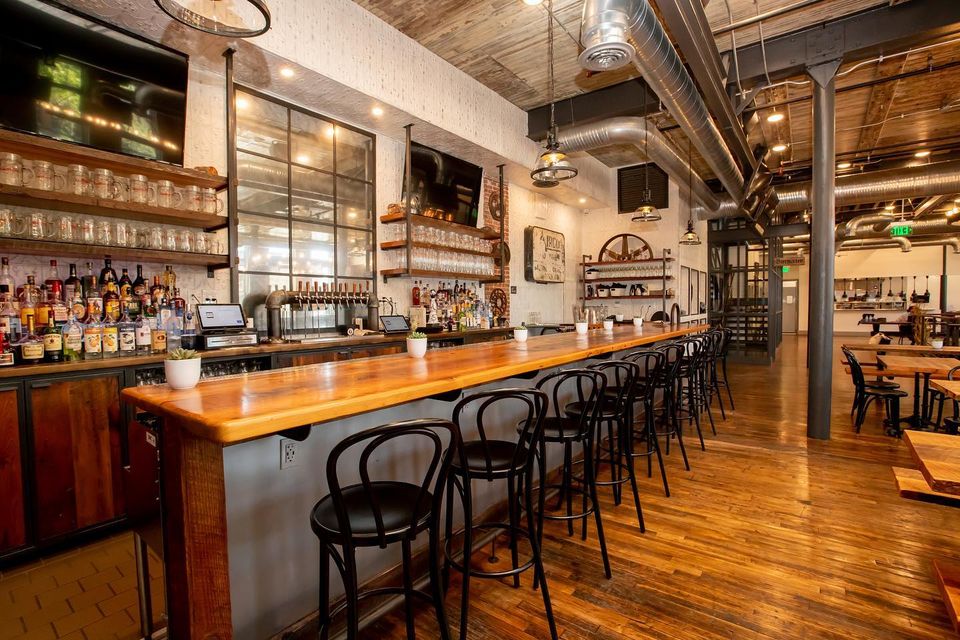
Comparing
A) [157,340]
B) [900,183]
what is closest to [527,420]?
[157,340]

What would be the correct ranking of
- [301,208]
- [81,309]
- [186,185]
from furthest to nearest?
[301,208] < [186,185] < [81,309]

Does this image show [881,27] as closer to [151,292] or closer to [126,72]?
[126,72]

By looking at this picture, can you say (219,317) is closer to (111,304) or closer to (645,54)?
(111,304)

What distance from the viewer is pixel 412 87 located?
455 cm

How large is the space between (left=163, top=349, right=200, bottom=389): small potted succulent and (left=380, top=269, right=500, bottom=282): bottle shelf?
337 cm

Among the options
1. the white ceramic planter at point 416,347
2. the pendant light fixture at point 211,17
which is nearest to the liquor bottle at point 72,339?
the pendant light fixture at point 211,17

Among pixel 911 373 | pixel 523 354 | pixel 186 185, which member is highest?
pixel 186 185

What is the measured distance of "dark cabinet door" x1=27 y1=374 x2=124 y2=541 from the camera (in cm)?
247

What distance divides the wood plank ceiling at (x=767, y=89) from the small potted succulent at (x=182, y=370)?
3762 mm

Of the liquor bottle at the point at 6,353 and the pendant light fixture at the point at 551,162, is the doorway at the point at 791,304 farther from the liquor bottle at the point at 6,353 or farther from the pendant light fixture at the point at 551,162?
the liquor bottle at the point at 6,353

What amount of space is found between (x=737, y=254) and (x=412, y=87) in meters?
9.92

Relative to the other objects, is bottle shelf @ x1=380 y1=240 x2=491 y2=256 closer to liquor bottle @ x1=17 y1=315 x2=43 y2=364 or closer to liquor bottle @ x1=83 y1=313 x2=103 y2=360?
liquor bottle @ x1=83 y1=313 x2=103 y2=360

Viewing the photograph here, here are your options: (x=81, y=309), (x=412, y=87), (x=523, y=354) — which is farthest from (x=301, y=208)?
(x=523, y=354)

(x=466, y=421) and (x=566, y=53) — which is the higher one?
(x=566, y=53)
